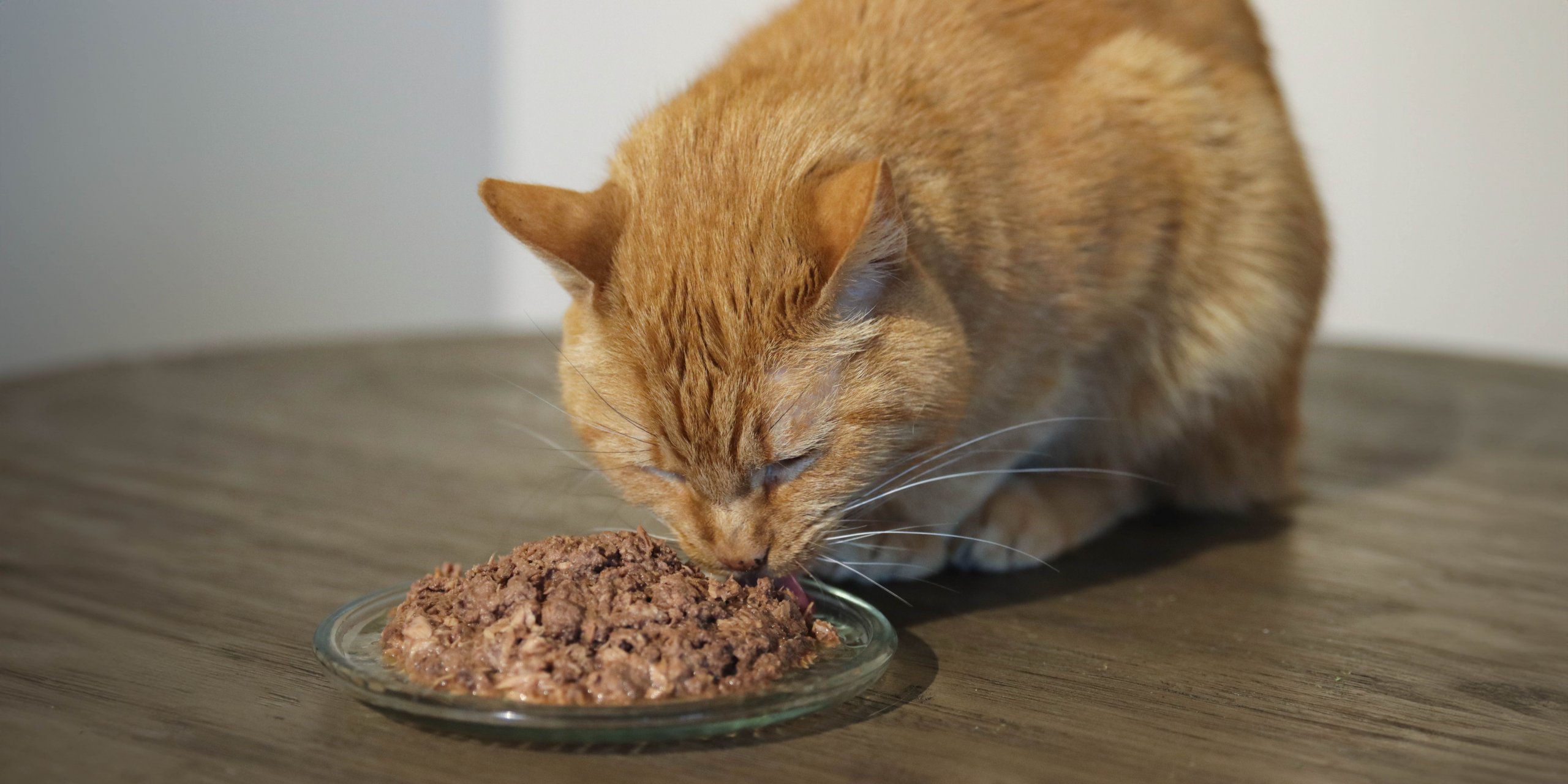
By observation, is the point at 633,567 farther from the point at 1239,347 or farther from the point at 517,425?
the point at 517,425

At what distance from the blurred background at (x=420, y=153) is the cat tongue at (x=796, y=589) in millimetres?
1998

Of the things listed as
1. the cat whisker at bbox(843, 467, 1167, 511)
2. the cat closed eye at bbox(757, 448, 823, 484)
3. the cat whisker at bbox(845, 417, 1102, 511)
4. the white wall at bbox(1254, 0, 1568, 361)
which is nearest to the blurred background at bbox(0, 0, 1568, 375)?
the white wall at bbox(1254, 0, 1568, 361)

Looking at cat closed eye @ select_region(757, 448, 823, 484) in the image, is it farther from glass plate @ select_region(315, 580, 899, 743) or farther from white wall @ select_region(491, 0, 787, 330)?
white wall @ select_region(491, 0, 787, 330)

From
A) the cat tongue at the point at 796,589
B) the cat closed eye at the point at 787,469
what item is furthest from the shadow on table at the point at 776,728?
the cat closed eye at the point at 787,469

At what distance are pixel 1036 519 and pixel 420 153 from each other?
8.94 ft

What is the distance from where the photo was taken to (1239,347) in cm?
181

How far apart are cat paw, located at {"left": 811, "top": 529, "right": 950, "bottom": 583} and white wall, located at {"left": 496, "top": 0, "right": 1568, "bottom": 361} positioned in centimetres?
176

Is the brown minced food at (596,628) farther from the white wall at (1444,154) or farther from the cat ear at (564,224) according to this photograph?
the white wall at (1444,154)

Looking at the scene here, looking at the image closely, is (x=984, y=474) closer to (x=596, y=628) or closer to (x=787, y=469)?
(x=787, y=469)

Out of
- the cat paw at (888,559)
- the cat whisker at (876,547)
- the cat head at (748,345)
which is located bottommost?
the cat paw at (888,559)

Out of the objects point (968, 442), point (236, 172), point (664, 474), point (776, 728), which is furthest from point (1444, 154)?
point (236, 172)

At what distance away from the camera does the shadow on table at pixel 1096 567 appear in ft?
4.97

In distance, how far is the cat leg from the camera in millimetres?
1667

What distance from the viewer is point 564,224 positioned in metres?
1.32
